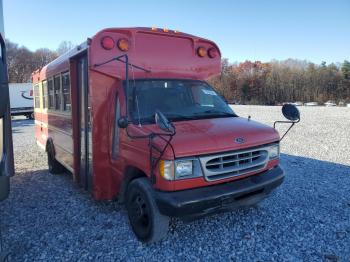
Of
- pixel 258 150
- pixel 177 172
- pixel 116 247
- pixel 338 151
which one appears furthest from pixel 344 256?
pixel 338 151

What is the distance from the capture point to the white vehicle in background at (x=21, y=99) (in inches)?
1107

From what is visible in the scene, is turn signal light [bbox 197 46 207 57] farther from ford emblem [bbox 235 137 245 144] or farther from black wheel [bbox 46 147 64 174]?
black wheel [bbox 46 147 64 174]

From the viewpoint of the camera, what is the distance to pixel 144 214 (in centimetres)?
419

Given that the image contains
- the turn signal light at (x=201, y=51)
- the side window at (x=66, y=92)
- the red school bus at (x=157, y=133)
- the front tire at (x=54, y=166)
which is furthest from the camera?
the front tire at (x=54, y=166)

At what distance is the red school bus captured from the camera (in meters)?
3.74

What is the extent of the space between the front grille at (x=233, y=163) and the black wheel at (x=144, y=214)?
753mm

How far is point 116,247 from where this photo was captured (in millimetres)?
4195

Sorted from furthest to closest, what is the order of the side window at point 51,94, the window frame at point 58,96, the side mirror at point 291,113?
1. the side window at point 51,94
2. the window frame at point 58,96
3. the side mirror at point 291,113

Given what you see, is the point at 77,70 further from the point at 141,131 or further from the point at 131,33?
the point at 141,131

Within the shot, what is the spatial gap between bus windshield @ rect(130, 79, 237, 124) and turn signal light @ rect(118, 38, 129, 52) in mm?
530

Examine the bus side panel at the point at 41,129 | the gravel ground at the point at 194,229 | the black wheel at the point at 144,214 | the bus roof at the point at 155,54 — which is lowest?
the gravel ground at the point at 194,229

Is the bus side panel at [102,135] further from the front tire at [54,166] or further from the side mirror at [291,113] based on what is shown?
the front tire at [54,166]

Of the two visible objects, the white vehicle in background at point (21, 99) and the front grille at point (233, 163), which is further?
the white vehicle in background at point (21, 99)

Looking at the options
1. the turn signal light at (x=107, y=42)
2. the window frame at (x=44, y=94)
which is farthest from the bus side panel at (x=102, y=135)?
the window frame at (x=44, y=94)
